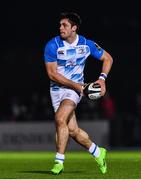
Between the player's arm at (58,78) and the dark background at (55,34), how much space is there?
18.2 meters

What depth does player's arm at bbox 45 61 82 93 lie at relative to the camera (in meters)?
11.7

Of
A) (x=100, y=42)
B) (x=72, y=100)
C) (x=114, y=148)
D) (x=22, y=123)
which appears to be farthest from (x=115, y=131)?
(x=72, y=100)

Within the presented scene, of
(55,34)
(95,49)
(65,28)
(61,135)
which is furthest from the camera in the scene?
(55,34)

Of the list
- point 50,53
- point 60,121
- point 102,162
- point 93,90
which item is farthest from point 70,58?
point 102,162

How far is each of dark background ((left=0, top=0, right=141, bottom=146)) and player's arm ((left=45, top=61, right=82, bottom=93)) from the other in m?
18.2

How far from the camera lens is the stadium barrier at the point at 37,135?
2386 centimetres

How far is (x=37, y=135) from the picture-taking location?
79.0 ft

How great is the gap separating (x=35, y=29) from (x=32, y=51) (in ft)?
2.64

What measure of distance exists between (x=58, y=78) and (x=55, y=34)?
1897 centimetres

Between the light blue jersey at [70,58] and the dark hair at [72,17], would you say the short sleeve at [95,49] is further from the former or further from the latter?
the dark hair at [72,17]

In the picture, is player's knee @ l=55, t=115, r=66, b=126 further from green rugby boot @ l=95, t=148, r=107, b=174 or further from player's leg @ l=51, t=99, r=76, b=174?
green rugby boot @ l=95, t=148, r=107, b=174

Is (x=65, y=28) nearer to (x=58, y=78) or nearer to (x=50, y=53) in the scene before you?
(x=50, y=53)

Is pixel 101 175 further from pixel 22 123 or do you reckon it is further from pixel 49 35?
pixel 49 35

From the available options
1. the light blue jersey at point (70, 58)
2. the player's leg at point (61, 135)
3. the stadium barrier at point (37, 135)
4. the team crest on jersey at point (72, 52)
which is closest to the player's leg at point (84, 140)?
the player's leg at point (61, 135)
